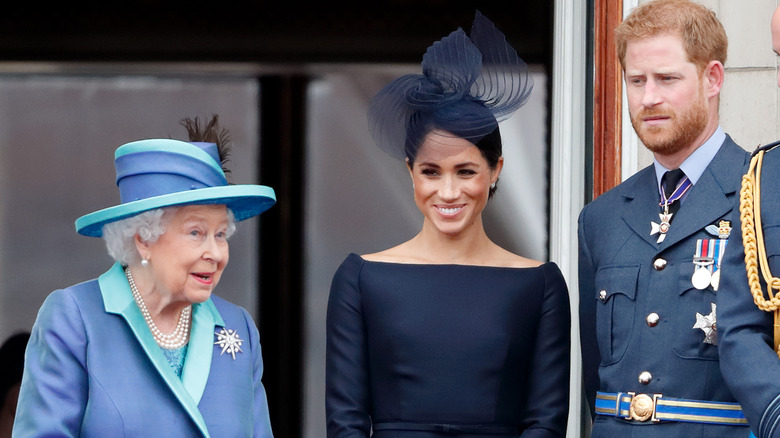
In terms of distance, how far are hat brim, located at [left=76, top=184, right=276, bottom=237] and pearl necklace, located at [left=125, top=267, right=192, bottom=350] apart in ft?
0.50

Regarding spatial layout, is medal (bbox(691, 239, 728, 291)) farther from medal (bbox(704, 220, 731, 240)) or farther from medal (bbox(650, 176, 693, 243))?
medal (bbox(650, 176, 693, 243))

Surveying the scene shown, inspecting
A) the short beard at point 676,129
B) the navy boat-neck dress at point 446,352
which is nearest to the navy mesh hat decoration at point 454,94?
the navy boat-neck dress at point 446,352

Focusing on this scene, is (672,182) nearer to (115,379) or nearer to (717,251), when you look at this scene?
(717,251)

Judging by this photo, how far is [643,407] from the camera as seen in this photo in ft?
9.64

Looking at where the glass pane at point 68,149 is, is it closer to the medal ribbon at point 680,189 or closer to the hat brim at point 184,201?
the hat brim at point 184,201

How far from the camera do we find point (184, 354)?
2.90 meters

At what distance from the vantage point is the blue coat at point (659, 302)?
2.91 metres

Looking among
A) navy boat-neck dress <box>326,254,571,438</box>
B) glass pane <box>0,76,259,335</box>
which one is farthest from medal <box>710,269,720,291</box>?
glass pane <box>0,76,259,335</box>

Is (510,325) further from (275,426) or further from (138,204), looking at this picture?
(275,426)

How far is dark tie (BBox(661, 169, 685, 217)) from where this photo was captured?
3096 millimetres

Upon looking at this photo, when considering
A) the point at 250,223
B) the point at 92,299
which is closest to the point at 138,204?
the point at 92,299

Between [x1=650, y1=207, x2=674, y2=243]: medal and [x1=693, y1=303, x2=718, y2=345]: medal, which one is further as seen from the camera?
[x1=650, y1=207, x2=674, y2=243]: medal

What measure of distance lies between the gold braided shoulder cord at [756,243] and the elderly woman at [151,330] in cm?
114

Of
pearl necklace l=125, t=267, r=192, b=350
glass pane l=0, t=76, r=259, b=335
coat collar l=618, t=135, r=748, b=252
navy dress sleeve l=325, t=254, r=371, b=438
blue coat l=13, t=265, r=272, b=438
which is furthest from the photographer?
glass pane l=0, t=76, r=259, b=335
